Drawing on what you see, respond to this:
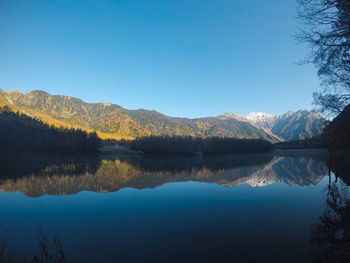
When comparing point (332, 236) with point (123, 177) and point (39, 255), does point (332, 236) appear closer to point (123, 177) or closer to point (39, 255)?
point (39, 255)

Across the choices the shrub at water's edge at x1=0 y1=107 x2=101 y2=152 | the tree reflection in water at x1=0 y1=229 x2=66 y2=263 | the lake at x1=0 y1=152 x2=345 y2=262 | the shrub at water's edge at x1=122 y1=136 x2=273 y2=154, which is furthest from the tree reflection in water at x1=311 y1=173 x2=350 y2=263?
the shrub at water's edge at x1=0 y1=107 x2=101 y2=152

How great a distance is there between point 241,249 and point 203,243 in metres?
2.41

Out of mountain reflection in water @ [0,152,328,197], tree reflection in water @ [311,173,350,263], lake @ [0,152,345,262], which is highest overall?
tree reflection in water @ [311,173,350,263]

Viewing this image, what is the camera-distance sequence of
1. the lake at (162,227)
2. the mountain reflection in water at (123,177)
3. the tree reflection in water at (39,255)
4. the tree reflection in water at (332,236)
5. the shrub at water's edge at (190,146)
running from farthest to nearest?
the shrub at water's edge at (190,146) → the mountain reflection in water at (123,177) → the lake at (162,227) → the tree reflection in water at (39,255) → the tree reflection in water at (332,236)

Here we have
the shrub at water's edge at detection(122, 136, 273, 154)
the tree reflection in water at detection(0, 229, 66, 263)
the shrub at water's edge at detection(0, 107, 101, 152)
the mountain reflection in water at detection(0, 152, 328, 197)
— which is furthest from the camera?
the shrub at water's edge at detection(122, 136, 273, 154)

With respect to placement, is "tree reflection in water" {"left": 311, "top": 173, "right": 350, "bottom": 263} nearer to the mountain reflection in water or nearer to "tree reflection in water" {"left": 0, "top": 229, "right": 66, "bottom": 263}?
"tree reflection in water" {"left": 0, "top": 229, "right": 66, "bottom": 263}

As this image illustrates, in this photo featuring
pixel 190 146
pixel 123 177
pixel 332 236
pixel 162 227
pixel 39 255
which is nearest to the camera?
pixel 39 255

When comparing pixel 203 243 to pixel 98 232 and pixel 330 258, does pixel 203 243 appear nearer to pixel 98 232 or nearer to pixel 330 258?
pixel 330 258

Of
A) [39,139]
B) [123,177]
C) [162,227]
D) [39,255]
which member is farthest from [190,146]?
[39,255]

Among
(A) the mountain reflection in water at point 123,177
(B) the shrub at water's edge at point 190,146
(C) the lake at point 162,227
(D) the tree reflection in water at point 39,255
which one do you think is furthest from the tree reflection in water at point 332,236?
(B) the shrub at water's edge at point 190,146

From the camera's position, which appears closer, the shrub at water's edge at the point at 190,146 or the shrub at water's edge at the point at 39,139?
the shrub at water's edge at the point at 39,139

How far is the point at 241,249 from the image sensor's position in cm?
1144

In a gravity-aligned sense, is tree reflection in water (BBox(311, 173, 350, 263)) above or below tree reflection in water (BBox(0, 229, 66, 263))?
above

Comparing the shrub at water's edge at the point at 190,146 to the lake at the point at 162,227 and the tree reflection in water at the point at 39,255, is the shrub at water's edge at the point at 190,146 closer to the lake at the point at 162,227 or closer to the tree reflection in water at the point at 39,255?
the lake at the point at 162,227
